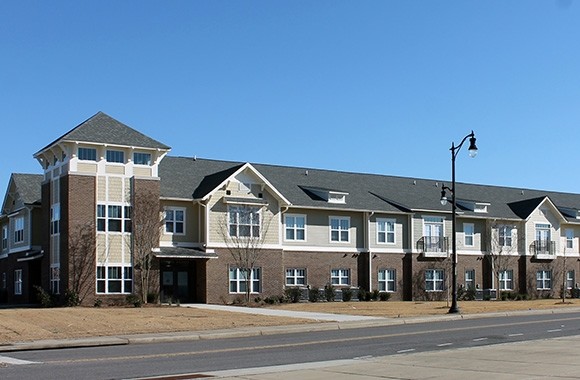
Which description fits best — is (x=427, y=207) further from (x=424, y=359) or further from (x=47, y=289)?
(x=424, y=359)

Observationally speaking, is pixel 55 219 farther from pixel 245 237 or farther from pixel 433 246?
pixel 433 246

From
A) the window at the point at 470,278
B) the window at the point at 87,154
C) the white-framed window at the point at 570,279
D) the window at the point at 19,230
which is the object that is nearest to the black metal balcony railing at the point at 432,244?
the window at the point at 470,278

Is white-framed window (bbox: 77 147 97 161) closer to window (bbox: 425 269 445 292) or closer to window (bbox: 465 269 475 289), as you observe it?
window (bbox: 425 269 445 292)

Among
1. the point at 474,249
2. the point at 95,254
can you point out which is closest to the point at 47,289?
the point at 95,254

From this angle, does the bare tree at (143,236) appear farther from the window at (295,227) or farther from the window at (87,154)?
the window at (295,227)

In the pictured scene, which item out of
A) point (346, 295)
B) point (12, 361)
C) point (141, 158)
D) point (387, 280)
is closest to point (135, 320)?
point (12, 361)

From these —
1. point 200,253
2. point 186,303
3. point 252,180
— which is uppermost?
point 252,180

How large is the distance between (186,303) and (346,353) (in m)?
25.9

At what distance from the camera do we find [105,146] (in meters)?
41.1

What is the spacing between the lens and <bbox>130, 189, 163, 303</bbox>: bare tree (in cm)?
4188

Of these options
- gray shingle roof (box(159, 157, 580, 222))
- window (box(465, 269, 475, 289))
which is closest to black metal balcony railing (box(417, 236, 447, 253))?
gray shingle roof (box(159, 157, 580, 222))

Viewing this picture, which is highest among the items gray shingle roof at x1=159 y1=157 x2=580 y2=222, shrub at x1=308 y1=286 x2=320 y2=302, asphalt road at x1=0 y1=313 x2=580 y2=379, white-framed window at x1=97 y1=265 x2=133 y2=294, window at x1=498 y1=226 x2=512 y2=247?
gray shingle roof at x1=159 y1=157 x2=580 y2=222

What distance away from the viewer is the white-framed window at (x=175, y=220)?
1740 inches

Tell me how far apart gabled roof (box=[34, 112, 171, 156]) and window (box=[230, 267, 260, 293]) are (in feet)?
26.9
